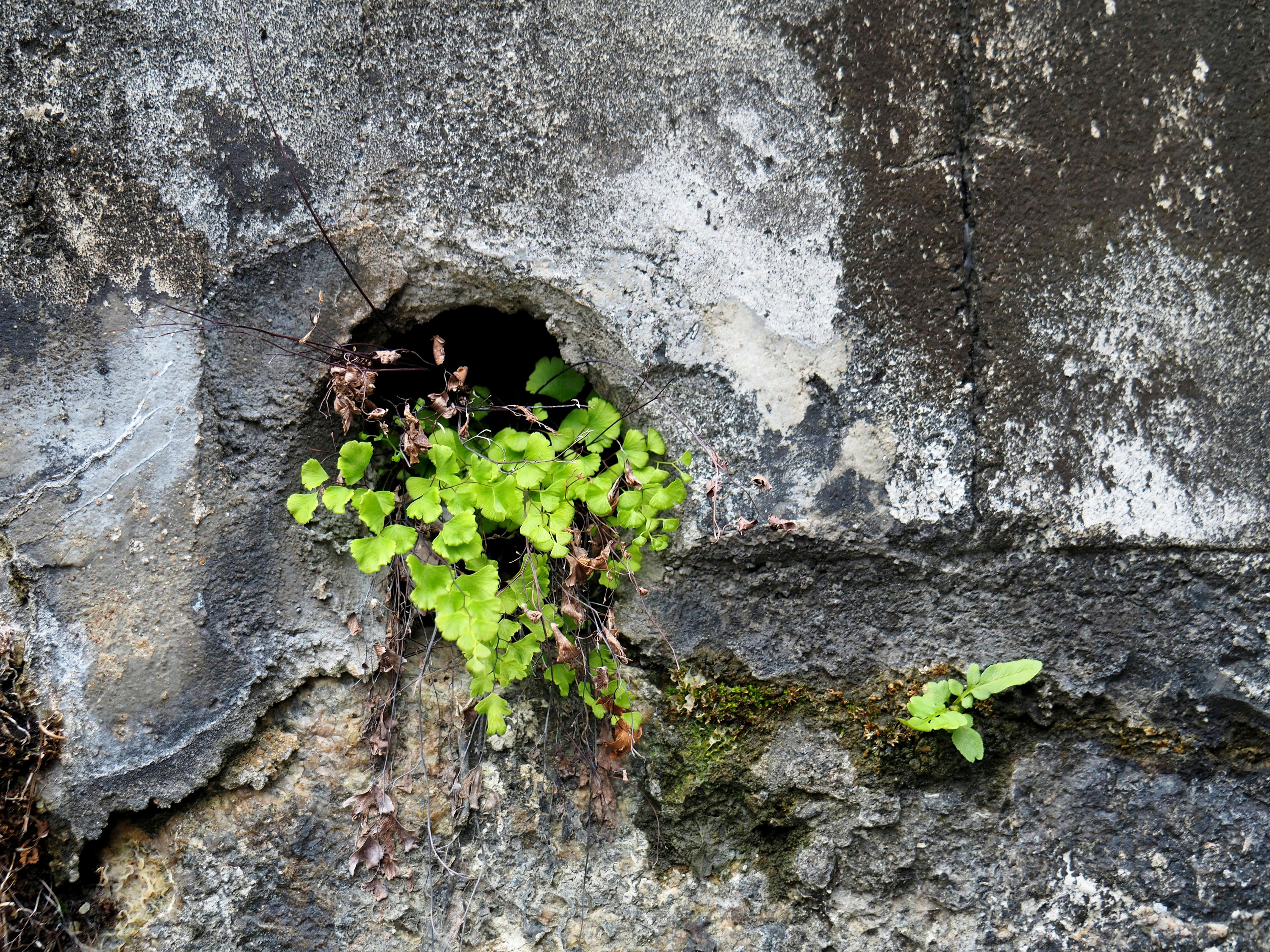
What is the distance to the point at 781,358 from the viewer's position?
5.87 feet

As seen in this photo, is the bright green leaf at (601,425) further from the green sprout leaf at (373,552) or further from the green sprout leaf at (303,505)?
the green sprout leaf at (303,505)

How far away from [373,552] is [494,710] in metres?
0.43

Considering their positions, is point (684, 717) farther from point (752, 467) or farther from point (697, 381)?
point (697, 381)

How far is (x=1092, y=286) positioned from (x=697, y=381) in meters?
0.88

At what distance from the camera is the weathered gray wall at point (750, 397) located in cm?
168

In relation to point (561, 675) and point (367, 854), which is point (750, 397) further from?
point (367, 854)

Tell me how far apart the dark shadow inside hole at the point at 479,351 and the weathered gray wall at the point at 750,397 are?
163 mm

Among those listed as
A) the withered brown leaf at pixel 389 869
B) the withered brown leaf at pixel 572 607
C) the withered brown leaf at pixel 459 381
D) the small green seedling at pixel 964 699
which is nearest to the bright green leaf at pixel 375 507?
the withered brown leaf at pixel 459 381

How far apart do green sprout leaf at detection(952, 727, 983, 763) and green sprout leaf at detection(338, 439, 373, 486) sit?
1401 mm

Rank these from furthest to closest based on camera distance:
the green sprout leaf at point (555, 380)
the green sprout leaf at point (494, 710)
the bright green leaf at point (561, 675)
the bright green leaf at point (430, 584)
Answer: the green sprout leaf at point (555, 380) < the bright green leaf at point (561, 675) < the green sprout leaf at point (494, 710) < the bright green leaf at point (430, 584)

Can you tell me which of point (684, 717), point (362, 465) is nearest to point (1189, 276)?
point (684, 717)

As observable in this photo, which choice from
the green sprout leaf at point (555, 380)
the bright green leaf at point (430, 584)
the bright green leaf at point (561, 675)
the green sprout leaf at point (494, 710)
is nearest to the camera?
the bright green leaf at point (430, 584)

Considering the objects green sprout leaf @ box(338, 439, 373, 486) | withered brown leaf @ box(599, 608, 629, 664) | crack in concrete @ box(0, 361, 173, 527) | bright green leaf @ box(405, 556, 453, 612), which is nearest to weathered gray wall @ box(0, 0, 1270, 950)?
crack in concrete @ box(0, 361, 173, 527)

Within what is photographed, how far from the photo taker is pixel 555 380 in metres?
1.93
